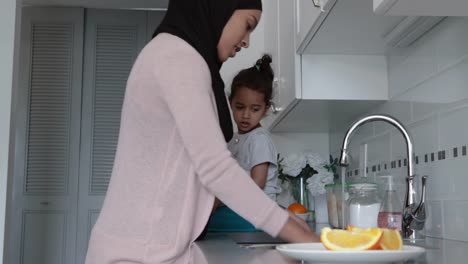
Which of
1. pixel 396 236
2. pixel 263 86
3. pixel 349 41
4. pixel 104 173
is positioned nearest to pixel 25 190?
pixel 104 173

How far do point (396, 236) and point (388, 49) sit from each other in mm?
1038

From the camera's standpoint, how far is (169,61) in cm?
96

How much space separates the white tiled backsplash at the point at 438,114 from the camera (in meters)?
1.25

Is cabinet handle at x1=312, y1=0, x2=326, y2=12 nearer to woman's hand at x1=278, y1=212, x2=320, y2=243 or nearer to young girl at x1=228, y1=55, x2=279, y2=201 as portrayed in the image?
woman's hand at x1=278, y1=212, x2=320, y2=243

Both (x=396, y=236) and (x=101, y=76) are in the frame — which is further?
(x=101, y=76)

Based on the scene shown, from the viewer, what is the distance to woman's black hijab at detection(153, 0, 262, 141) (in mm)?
1075

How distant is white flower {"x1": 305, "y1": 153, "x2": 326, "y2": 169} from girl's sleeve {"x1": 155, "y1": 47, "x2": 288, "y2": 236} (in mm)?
1438

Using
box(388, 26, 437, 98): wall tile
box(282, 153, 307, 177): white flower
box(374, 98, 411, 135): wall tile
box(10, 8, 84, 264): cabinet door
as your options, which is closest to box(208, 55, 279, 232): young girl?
box(282, 153, 307, 177): white flower

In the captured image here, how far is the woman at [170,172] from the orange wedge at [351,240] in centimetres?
19

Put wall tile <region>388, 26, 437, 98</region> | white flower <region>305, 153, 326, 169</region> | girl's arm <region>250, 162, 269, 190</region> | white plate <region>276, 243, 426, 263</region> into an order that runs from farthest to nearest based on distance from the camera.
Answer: white flower <region>305, 153, 326, 169</region>, girl's arm <region>250, 162, 269, 190</region>, wall tile <region>388, 26, 437, 98</region>, white plate <region>276, 243, 426, 263</region>

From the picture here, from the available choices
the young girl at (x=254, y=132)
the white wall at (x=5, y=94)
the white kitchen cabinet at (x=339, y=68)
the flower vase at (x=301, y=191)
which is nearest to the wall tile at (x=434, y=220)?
the white kitchen cabinet at (x=339, y=68)

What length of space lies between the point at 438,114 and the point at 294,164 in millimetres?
1021

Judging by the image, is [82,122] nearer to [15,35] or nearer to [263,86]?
[15,35]

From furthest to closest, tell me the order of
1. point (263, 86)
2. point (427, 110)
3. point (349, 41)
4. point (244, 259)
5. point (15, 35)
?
point (15, 35), point (263, 86), point (349, 41), point (427, 110), point (244, 259)
